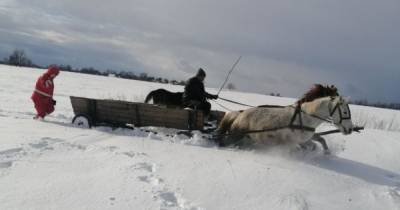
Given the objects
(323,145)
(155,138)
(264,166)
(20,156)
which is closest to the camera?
(20,156)

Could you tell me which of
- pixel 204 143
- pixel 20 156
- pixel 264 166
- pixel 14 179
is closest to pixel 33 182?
pixel 14 179

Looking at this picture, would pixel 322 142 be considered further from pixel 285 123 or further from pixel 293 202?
pixel 293 202

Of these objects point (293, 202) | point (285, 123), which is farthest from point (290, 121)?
point (293, 202)

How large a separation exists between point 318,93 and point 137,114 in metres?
3.86

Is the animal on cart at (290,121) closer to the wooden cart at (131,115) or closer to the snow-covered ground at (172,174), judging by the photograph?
the snow-covered ground at (172,174)

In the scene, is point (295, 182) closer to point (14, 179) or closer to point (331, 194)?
point (331, 194)

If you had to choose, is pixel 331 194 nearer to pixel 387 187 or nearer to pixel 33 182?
pixel 387 187

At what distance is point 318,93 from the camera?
8.18m

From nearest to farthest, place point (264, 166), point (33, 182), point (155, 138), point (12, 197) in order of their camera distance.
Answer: point (12, 197), point (33, 182), point (264, 166), point (155, 138)

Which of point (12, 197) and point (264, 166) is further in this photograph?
point (264, 166)

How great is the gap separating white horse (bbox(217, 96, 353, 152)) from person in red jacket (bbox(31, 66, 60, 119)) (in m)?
4.46

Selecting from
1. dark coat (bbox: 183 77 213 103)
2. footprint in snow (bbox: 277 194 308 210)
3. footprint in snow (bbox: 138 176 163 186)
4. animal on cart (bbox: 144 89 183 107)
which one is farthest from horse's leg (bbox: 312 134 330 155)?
animal on cart (bbox: 144 89 183 107)

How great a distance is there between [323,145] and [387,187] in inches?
75.8

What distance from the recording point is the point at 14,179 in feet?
17.1
